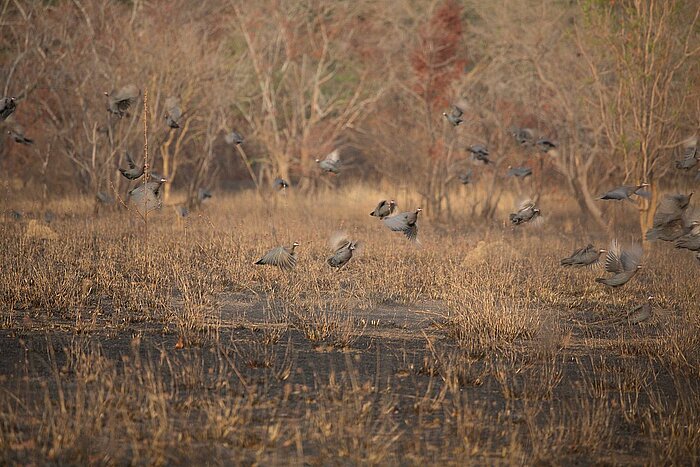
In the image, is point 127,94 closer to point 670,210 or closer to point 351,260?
point 351,260

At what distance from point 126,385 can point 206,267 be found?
580 cm

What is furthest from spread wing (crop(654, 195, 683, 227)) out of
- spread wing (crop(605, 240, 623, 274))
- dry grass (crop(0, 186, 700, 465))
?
dry grass (crop(0, 186, 700, 465))

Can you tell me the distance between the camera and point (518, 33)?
2134 cm

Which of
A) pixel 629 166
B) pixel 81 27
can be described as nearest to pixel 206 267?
pixel 629 166

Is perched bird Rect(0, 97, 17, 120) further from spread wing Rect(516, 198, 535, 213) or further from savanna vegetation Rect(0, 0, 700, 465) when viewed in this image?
spread wing Rect(516, 198, 535, 213)

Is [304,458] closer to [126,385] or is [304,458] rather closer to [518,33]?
[126,385]

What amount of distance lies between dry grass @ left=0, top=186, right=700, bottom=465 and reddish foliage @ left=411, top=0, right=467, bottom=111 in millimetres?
8455

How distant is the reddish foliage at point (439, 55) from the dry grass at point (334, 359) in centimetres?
845

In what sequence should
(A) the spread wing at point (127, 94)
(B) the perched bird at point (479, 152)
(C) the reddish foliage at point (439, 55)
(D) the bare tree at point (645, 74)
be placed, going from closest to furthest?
(A) the spread wing at point (127, 94) → (B) the perched bird at point (479, 152) → (D) the bare tree at point (645, 74) → (C) the reddish foliage at point (439, 55)

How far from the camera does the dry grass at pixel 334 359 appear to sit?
489 centimetres

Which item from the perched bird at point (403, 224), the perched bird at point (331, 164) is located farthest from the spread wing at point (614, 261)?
the perched bird at point (331, 164)

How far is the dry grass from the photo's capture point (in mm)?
4887

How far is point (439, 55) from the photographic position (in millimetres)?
20953

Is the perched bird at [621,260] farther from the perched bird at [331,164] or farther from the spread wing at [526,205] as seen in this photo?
the perched bird at [331,164]
